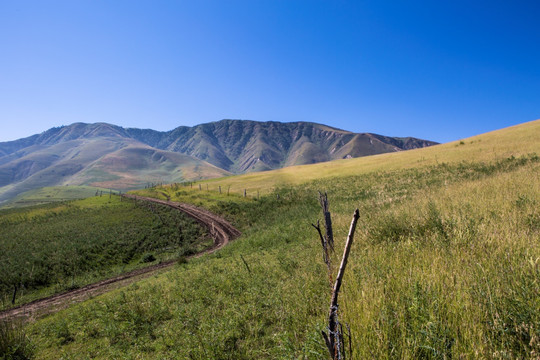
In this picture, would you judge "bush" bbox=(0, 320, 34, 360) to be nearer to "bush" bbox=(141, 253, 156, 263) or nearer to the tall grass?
the tall grass

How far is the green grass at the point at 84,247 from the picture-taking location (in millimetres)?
21406

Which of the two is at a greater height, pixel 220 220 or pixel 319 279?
pixel 319 279

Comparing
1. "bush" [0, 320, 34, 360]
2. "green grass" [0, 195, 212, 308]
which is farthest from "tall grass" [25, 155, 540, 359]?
"green grass" [0, 195, 212, 308]

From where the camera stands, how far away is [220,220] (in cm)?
3866

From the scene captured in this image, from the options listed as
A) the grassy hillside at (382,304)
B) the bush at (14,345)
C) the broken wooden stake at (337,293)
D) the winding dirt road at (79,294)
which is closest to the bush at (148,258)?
the winding dirt road at (79,294)

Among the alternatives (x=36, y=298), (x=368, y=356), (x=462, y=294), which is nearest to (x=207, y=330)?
(x=368, y=356)

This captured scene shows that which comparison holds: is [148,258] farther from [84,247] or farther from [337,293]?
[337,293]

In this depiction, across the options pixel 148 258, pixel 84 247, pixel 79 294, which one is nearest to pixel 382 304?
pixel 79 294

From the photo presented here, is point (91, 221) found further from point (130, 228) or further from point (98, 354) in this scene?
point (98, 354)

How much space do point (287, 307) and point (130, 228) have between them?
37.7 metres

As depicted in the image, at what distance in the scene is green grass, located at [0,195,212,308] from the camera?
21.4m

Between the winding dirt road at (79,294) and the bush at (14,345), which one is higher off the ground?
the bush at (14,345)

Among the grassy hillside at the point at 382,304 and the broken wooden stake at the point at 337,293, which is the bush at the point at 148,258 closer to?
the grassy hillside at the point at 382,304

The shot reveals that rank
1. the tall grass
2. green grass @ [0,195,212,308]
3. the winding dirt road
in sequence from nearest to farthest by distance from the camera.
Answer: the tall grass < the winding dirt road < green grass @ [0,195,212,308]
